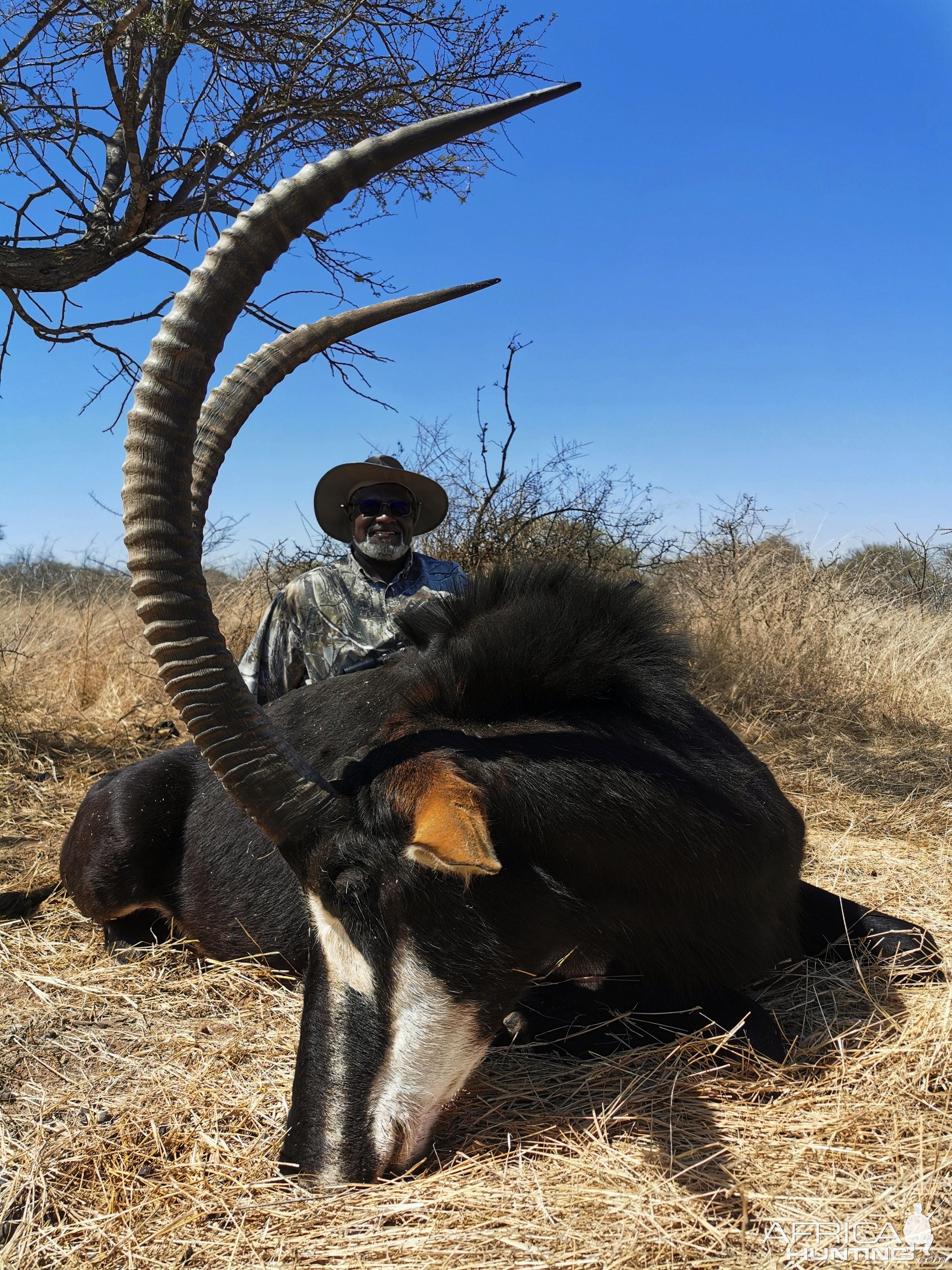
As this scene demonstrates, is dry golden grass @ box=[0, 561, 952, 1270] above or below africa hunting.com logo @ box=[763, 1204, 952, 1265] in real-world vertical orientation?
above

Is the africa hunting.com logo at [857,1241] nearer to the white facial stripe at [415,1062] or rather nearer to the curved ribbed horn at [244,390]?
the white facial stripe at [415,1062]

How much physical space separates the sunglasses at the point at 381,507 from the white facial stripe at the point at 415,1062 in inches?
136

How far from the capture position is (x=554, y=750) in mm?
2443

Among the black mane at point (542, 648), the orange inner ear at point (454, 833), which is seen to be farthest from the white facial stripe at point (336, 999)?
the black mane at point (542, 648)

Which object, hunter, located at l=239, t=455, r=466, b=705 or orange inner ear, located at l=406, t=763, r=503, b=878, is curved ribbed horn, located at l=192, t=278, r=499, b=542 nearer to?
orange inner ear, located at l=406, t=763, r=503, b=878

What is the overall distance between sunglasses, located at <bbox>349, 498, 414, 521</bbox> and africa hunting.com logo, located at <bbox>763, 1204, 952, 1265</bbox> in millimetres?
4129

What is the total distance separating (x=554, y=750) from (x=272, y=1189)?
137 cm

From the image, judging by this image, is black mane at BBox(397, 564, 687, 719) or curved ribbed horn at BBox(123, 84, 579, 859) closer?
curved ribbed horn at BBox(123, 84, 579, 859)

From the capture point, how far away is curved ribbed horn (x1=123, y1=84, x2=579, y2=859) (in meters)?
2.09

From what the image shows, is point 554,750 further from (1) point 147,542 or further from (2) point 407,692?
(1) point 147,542

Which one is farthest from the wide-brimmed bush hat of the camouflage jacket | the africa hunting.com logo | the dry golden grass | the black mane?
the africa hunting.com logo

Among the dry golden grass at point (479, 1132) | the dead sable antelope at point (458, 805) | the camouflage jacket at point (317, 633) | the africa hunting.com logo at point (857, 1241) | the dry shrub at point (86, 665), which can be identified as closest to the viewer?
the africa hunting.com logo at point (857, 1241)

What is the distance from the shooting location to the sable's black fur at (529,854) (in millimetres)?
2230

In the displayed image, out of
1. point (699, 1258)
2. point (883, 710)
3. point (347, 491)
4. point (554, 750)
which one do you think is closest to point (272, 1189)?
point (699, 1258)
